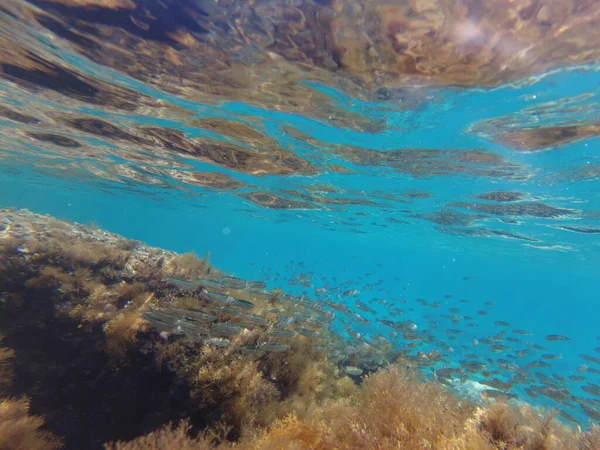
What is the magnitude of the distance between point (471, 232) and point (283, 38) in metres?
27.5

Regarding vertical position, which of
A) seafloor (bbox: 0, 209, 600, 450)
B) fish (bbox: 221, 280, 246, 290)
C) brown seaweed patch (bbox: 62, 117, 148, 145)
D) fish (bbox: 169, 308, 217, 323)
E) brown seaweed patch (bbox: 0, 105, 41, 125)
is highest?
brown seaweed patch (bbox: 62, 117, 148, 145)

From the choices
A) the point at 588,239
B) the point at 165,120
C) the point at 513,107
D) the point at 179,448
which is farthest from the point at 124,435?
the point at 588,239

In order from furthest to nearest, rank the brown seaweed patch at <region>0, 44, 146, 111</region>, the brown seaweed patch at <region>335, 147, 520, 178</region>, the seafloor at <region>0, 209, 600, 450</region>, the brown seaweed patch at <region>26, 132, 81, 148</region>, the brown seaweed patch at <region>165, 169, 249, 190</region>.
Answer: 1. the brown seaweed patch at <region>165, 169, 249, 190</region>
2. the brown seaweed patch at <region>26, 132, 81, 148</region>
3. the brown seaweed patch at <region>335, 147, 520, 178</region>
4. the brown seaweed patch at <region>0, 44, 146, 111</region>
5. the seafloor at <region>0, 209, 600, 450</region>

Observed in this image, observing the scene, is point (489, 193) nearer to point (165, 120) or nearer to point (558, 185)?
point (558, 185)

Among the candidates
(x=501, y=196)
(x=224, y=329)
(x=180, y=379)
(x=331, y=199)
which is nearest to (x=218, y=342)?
(x=224, y=329)

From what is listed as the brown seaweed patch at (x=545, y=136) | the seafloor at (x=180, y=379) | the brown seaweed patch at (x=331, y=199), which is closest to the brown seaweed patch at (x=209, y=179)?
the brown seaweed patch at (x=331, y=199)

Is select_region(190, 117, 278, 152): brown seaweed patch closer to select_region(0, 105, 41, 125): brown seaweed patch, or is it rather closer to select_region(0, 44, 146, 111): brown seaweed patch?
select_region(0, 44, 146, 111): brown seaweed patch

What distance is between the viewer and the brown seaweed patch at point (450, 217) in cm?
2310

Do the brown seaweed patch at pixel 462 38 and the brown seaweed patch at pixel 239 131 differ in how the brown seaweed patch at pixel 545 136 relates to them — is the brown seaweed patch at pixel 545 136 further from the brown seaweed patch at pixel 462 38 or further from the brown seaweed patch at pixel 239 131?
the brown seaweed patch at pixel 239 131

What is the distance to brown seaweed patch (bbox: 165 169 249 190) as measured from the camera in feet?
73.4

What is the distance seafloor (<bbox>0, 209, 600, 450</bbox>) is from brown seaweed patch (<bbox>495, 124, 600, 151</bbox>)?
383 inches

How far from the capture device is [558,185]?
15.3 meters

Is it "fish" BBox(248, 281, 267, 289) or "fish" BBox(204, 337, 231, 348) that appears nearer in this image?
"fish" BBox(204, 337, 231, 348)

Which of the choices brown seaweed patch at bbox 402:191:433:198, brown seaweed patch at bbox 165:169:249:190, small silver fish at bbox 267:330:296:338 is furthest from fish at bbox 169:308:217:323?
brown seaweed patch at bbox 402:191:433:198
